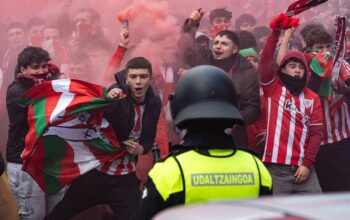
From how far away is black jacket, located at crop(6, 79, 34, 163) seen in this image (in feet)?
19.0

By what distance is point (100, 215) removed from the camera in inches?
253

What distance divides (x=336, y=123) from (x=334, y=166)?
0.41 m

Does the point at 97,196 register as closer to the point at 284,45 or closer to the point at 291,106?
the point at 291,106

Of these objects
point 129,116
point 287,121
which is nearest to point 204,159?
point 129,116

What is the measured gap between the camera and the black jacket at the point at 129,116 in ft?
19.5

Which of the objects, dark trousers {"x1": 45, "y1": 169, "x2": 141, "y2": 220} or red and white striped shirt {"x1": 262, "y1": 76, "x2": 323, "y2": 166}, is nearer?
dark trousers {"x1": 45, "y1": 169, "x2": 141, "y2": 220}

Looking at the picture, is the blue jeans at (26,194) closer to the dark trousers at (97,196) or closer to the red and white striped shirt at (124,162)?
the dark trousers at (97,196)

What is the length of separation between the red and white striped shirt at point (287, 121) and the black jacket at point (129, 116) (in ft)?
3.49

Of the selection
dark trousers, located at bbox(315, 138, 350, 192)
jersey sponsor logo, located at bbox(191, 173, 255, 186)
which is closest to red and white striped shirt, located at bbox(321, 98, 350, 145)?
dark trousers, located at bbox(315, 138, 350, 192)

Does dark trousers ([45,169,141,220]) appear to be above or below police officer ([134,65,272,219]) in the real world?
below

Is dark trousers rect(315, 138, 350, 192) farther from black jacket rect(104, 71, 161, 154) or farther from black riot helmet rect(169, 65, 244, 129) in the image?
black riot helmet rect(169, 65, 244, 129)

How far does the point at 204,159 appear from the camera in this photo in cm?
319

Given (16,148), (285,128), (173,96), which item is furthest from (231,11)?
(173,96)

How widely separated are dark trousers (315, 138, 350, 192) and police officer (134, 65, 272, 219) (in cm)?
356
